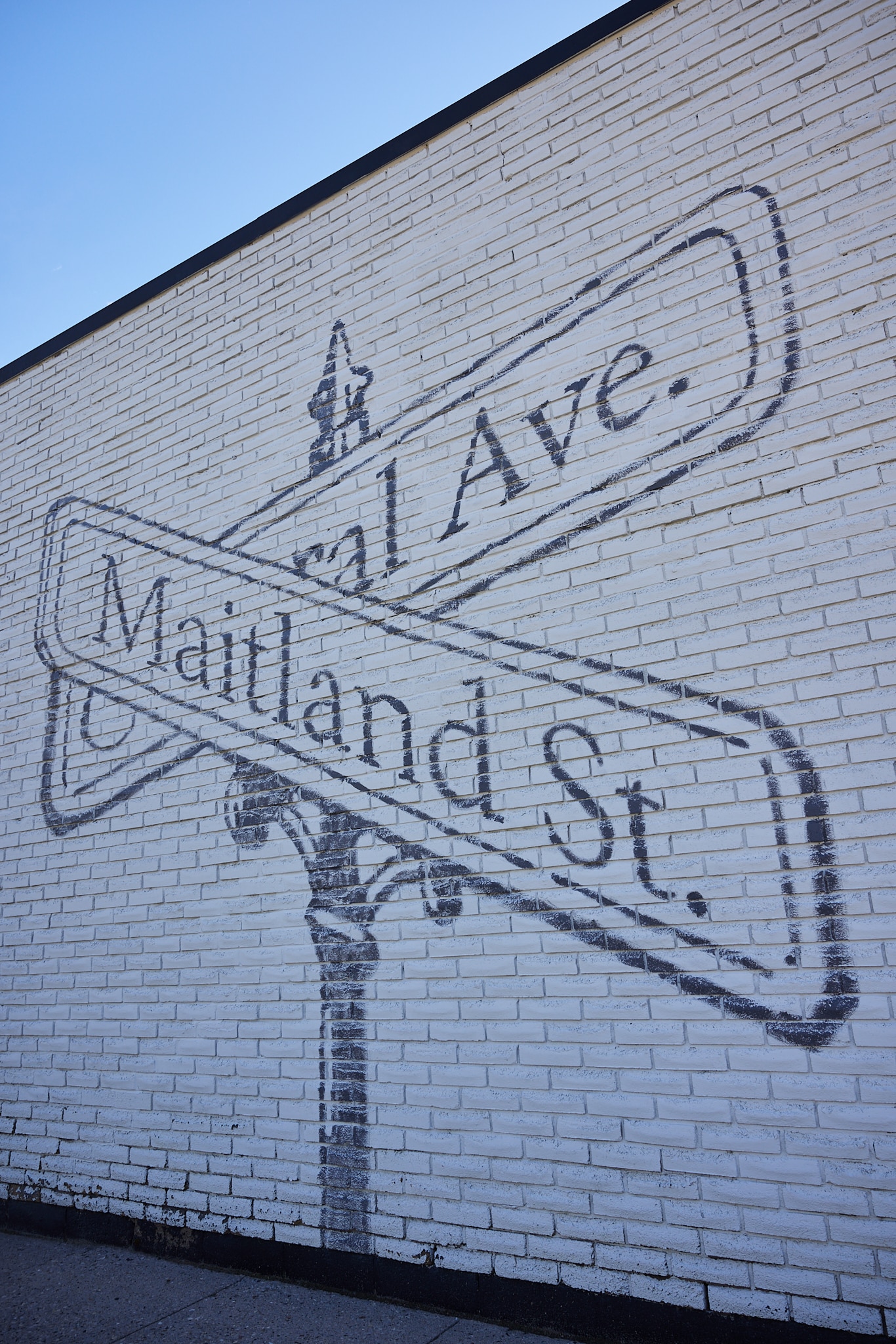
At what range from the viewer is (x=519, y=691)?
3049 millimetres

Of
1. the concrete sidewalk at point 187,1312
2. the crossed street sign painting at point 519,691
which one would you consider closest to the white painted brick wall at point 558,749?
the crossed street sign painting at point 519,691

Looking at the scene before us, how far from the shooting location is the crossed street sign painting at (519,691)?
2.54 metres

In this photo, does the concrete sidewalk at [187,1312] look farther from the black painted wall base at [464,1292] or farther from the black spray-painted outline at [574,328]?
the black spray-painted outline at [574,328]

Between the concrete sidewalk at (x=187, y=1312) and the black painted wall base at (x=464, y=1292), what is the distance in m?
0.04

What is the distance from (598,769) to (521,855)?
0.43m

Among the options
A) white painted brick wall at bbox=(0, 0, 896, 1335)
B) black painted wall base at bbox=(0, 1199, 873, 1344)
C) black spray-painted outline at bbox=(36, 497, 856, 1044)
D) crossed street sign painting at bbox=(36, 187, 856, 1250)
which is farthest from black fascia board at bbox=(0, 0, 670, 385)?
black painted wall base at bbox=(0, 1199, 873, 1344)

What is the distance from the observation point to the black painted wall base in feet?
7.51

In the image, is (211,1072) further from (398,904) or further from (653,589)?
(653,589)

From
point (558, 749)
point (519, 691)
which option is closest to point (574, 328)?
point (519, 691)

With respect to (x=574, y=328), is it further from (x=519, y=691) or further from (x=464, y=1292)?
(x=464, y=1292)

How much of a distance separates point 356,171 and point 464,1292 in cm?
491

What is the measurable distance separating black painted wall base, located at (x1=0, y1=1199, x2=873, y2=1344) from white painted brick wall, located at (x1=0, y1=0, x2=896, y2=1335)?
59mm

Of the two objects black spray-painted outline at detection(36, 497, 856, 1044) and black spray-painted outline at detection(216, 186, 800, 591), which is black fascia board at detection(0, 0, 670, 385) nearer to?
black spray-painted outline at detection(216, 186, 800, 591)

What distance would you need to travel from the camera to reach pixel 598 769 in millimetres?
2818
